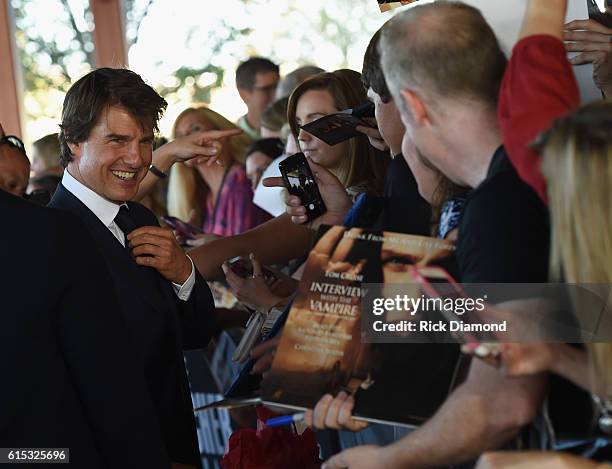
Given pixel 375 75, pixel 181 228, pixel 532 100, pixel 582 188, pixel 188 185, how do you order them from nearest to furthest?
pixel 582 188 < pixel 532 100 < pixel 375 75 < pixel 181 228 < pixel 188 185

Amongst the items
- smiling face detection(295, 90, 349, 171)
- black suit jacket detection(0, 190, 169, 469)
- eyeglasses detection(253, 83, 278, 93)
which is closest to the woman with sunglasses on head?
smiling face detection(295, 90, 349, 171)

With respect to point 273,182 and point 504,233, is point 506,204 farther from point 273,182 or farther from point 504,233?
point 273,182

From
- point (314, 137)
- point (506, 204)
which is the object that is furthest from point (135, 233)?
point (506, 204)

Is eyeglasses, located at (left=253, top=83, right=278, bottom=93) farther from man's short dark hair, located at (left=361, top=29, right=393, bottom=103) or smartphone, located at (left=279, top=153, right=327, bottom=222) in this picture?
man's short dark hair, located at (left=361, top=29, right=393, bottom=103)

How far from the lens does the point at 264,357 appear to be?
155 centimetres

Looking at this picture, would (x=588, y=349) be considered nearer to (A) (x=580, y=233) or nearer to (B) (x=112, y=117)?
(A) (x=580, y=233)

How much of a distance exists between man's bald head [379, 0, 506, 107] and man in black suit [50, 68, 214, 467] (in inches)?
36.6

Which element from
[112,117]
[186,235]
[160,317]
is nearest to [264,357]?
[160,317]

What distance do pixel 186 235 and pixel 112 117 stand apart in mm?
1005

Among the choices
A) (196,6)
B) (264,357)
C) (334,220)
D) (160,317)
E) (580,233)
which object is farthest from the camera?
(196,6)

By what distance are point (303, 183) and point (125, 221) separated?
48 centimetres
